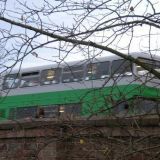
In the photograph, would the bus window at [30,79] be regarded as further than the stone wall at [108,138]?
Yes

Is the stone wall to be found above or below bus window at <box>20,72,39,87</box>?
below

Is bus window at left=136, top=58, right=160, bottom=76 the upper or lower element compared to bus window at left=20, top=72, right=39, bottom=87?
lower

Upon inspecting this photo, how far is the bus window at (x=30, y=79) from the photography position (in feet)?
63.0

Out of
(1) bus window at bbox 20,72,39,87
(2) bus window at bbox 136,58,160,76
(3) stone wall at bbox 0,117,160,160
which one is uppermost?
(1) bus window at bbox 20,72,39,87

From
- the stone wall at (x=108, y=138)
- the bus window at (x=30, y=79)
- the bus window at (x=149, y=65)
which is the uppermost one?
the bus window at (x=30, y=79)

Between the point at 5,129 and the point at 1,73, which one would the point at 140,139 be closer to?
the point at 1,73

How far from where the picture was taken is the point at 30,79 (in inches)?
770

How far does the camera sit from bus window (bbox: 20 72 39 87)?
1919 cm

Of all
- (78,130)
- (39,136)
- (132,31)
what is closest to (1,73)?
(78,130)

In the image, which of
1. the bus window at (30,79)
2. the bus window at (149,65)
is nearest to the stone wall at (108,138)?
the bus window at (149,65)

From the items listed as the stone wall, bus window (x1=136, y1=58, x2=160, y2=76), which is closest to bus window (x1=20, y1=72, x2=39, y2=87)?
the stone wall

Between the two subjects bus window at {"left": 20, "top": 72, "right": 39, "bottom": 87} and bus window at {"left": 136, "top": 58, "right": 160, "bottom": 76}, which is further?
bus window at {"left": 20, "top": 72, "right": 39, "bottom": 87}

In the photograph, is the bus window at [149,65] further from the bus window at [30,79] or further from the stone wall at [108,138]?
the bus window at [30,79]

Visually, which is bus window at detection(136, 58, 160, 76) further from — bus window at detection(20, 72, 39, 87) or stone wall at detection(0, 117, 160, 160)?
bus window at detection(20, 72, 39, 87)
